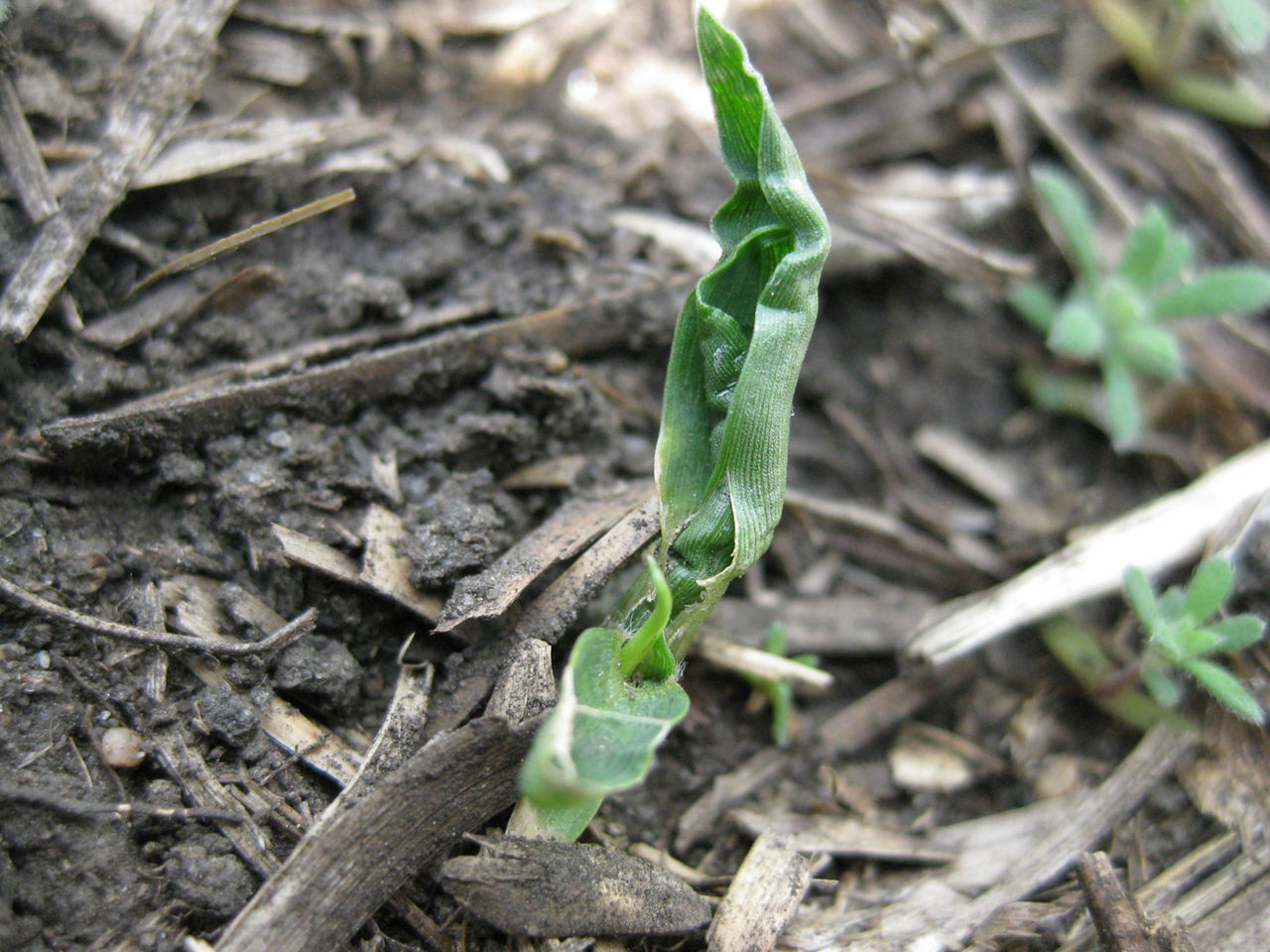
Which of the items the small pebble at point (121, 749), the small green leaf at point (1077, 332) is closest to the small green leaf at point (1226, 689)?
the small green leaf at point (1077, 332)

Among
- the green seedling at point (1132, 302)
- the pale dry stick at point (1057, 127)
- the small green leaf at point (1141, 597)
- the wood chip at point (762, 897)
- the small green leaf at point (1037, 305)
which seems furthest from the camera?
the pale dry stick at point (1057, 127)

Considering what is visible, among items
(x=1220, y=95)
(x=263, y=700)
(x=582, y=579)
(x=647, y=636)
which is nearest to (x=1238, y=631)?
(x=647, y=636)

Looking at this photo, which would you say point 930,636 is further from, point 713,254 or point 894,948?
point 713,254

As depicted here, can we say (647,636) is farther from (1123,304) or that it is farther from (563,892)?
(1123,304)

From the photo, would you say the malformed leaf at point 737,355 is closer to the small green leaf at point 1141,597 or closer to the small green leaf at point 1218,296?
the small green leaf at point 1141,597

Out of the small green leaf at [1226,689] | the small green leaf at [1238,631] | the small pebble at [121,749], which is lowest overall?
the small green leaf at [1226,689]

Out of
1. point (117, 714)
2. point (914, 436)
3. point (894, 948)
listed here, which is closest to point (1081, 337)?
point (914, 436)
